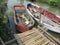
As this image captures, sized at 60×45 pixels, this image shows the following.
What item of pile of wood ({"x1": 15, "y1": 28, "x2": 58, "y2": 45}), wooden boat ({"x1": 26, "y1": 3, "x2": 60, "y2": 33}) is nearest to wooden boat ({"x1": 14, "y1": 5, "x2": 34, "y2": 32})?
wooden boat ({"x1": 26, "y1": 3, "x2": 60, "y2": 33})

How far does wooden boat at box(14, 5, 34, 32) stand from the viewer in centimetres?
1086

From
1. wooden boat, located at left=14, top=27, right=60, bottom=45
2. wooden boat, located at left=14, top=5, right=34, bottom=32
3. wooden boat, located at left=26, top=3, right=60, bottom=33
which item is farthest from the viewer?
wooden boat, located at left=26, top=3, right=60, bottom=33

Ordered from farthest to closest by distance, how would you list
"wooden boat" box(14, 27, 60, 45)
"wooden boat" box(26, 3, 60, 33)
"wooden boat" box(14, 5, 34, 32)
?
"wooden boat" box(26, 3, 60, 33)
"wooden boat" box(14, 5, 34, 32)
"wooden boat" box(14, 27, 60, 45)

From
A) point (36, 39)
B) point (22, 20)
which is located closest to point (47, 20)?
point (22, 20)

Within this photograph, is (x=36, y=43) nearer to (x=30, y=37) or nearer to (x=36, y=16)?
(x=30, y=37)

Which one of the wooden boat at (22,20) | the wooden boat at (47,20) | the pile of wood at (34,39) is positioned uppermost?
the pile of wood at (34,39)

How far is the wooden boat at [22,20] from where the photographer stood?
1086 cm

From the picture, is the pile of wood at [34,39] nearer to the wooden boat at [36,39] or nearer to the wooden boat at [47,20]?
the wooden boat at [36,39]

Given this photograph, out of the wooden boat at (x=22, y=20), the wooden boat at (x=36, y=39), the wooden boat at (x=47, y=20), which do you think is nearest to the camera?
the wooden boat at (x=36, y=39)

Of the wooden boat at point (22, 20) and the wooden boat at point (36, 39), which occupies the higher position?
the wooden boat at point (36, 39)

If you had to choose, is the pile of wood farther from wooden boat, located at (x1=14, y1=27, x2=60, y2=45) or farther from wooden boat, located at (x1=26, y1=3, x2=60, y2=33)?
wooden boat, located at (x1=26, y1=3, x2=60, y2=33)

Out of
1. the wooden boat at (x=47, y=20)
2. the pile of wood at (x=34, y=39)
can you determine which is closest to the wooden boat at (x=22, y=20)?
the wooden boat at (x=47, y=20)

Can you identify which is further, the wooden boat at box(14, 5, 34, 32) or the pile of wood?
the wooden boat at box(14, 5, 34, 32)

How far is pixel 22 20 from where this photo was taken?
38.9 ft
